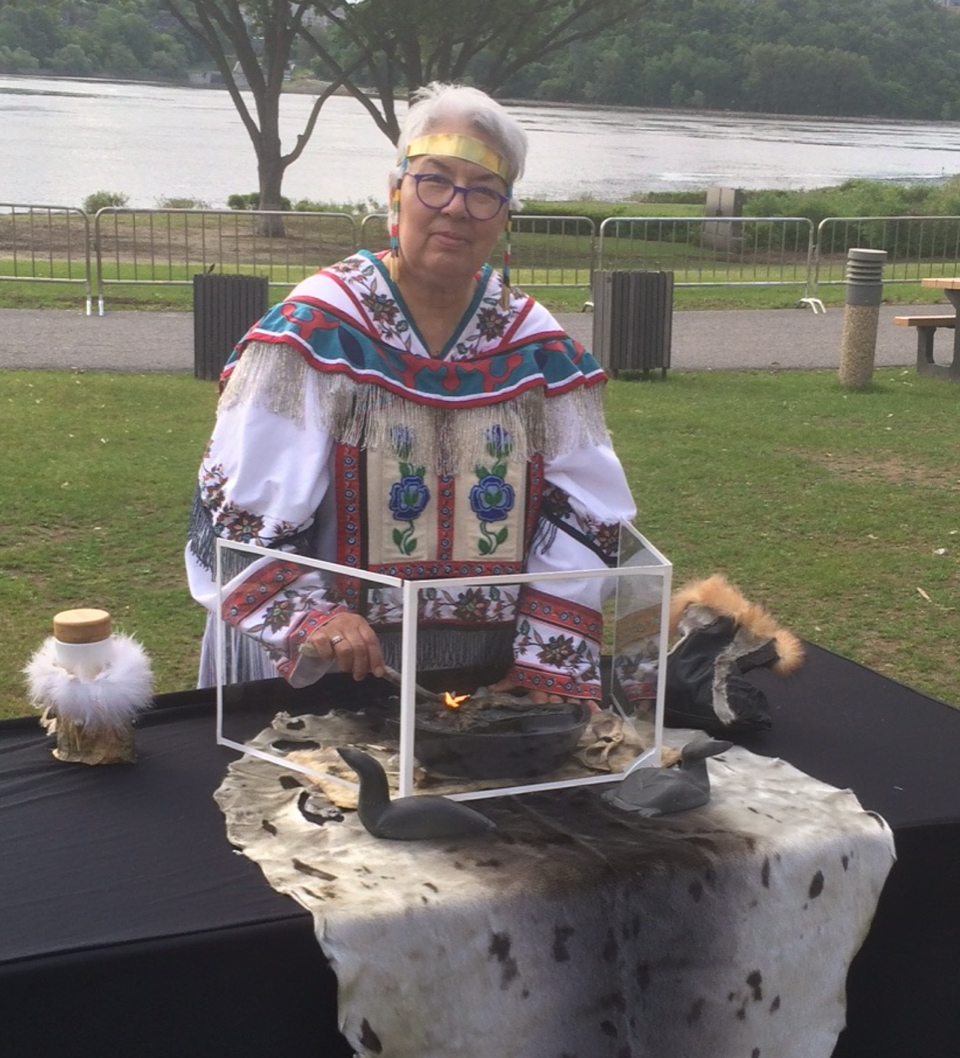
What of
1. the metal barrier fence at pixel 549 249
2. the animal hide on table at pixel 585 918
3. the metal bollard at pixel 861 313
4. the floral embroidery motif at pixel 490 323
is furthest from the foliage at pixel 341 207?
the animal hide on table at pixel 585 918

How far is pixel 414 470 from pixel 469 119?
1.91 ft

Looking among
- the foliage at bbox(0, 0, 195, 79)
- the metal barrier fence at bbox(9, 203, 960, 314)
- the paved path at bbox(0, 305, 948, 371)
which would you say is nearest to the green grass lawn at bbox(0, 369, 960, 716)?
the paved path at bbox(0, 305, 948, 371)

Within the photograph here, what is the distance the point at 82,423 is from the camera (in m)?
8.02

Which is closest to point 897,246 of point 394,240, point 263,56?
point 263,56

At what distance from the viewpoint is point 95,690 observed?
1.95 meters

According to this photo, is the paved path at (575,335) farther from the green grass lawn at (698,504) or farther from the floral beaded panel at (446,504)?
the floral beaded panel at (446,504)

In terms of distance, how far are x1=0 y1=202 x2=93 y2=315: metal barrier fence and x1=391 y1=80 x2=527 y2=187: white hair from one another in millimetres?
10974

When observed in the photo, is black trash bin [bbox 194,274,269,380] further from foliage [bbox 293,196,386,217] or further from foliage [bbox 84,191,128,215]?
foliage [bbox 293,196,386,217]

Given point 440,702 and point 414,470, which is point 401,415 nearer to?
point 414,470

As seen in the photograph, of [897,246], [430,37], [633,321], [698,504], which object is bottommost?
[698,504]

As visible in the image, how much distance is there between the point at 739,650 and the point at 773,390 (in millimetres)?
7843

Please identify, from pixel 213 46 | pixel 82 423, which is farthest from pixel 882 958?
pixel 213 46

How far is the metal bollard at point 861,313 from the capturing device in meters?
9.79

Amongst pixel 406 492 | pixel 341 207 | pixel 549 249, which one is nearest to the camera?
pixel 406 492
